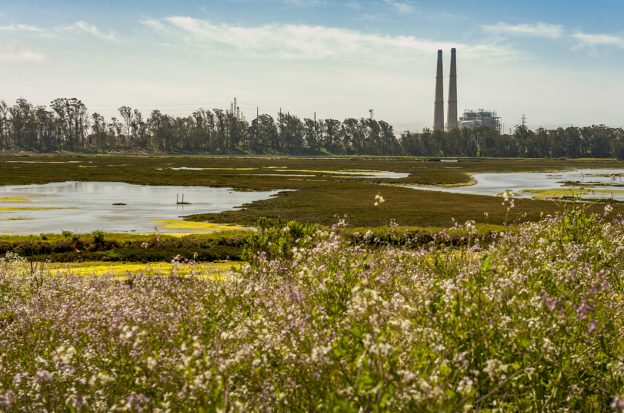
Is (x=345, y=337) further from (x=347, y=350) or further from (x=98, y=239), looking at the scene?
(x=98, y=239)

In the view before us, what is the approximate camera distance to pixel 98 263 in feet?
99.8

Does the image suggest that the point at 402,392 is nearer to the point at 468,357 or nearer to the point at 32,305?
the point at 468,357

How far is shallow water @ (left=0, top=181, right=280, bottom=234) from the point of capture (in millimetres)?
43562

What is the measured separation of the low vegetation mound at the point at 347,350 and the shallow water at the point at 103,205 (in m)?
29.7

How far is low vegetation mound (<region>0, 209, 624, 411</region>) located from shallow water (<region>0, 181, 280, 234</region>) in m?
29.7

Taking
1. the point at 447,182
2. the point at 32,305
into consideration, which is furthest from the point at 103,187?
the point at 32,305

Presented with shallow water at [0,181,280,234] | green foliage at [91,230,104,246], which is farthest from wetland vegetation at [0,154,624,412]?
shallow water at [0,181,280,234]

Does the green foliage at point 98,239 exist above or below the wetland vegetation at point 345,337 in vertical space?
below

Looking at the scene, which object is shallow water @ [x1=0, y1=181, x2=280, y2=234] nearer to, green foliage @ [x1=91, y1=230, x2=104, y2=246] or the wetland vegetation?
green foliage @ [x1=91, y1=230, x2=104, y2=246]

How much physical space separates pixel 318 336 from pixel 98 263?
24961mm

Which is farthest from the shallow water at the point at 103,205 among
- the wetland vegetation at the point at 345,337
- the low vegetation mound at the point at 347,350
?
the low vegetation mound at the point at 347,350

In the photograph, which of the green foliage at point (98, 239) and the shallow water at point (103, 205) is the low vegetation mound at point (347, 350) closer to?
the green foliage at point (98, 239)

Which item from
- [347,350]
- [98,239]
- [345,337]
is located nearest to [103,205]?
[98,239]

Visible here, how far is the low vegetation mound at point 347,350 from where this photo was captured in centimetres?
580
